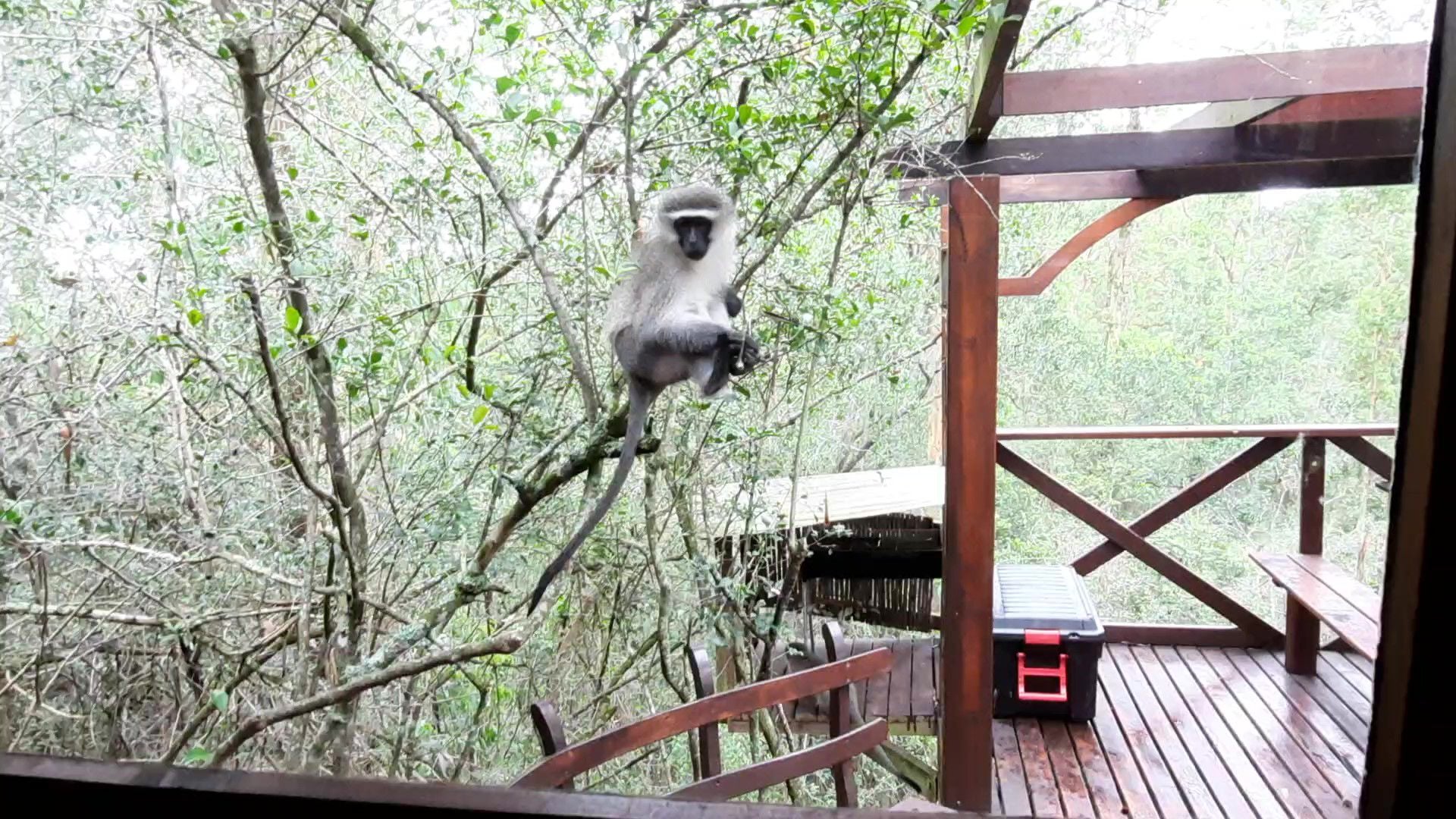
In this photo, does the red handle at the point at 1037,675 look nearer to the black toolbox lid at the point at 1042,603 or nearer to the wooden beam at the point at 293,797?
the black toolbox lid at the point at 1042,603

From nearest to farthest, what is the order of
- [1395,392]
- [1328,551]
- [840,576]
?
[1395,392] → [1328,551] → [840,576]

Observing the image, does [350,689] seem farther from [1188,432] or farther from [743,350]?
[1188,432]

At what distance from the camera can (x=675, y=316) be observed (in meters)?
2.16

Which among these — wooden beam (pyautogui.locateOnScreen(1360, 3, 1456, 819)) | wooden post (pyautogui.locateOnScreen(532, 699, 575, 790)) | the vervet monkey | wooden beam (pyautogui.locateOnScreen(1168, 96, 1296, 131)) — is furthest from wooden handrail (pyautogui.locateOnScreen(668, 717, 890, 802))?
wooden beam (pyautogui.locateOnScreen(1168, 96, 1296, 131))

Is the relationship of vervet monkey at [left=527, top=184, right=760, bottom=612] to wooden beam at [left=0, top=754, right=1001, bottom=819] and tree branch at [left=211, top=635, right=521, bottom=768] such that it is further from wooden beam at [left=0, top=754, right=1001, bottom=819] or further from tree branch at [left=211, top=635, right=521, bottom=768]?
wooden beam at [left=0, top=754, right=1001, bottom=819]

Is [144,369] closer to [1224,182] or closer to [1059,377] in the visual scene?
[1224,182]

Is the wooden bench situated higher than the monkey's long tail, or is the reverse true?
the monkey's long tail

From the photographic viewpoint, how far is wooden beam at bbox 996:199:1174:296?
103 inches

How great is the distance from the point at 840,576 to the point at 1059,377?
2.91 meters

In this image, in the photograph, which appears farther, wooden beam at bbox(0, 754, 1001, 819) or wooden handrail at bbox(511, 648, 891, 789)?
wooden handrail at bbox(511, 648, 891, 789)

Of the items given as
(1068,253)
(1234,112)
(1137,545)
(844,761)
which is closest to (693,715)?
(844,761)

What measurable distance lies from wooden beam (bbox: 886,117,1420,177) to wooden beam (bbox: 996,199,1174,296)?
0.36m

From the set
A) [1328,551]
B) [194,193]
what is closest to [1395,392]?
[194,193]

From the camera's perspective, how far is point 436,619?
1.87 metres
